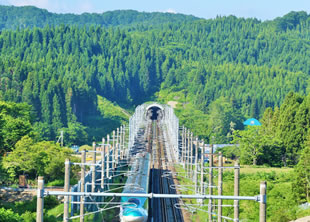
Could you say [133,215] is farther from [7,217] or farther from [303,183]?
[303,183]

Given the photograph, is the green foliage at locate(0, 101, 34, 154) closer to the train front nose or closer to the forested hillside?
the forested hillside

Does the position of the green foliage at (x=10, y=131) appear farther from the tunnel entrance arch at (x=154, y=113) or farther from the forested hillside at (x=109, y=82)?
the tunnel entrance arch at (x=154, y=113)

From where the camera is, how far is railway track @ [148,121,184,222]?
4388 cm

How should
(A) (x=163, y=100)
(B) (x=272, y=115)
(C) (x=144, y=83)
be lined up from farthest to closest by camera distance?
(C) (x=144, y=83) → (A) (x=163, y=100) → (B) (x=272, y=115)

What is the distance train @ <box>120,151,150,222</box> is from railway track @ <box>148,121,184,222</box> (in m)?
2.30

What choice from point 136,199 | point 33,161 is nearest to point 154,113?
point 33,161

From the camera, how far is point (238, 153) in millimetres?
81812

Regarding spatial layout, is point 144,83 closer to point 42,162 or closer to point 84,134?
point 84,134

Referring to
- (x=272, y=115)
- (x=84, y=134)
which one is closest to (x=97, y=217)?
(x=272, y=115)

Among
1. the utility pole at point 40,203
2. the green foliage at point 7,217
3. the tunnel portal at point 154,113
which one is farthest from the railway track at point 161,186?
the tunnel portal at point 154,113

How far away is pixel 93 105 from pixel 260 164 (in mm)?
59790

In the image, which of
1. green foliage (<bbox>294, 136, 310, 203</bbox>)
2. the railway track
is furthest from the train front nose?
green foliage (<bbox>294, 136, 310, 203</bbox>)

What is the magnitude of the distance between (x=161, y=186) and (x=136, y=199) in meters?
23.4

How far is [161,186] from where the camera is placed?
56688 millimetres
